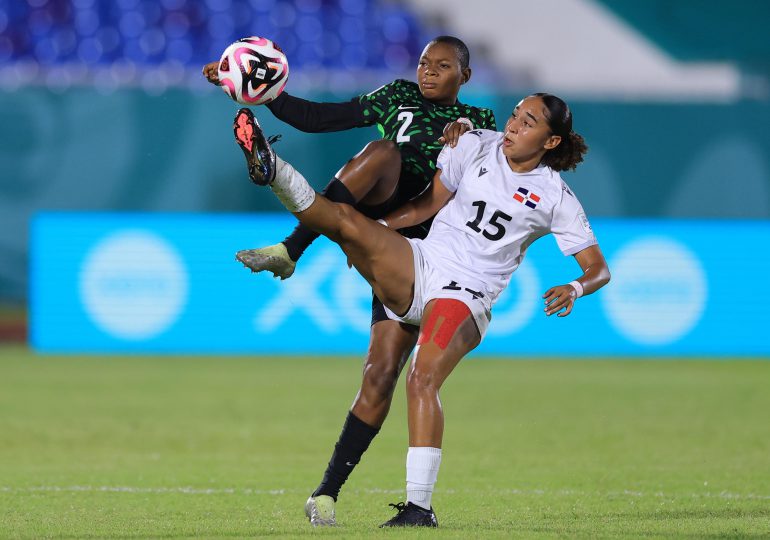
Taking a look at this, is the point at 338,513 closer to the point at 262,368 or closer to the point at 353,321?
the point at 262,368

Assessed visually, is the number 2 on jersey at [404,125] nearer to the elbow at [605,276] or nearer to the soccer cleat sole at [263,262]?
the soccer cleat sole at [263,262]

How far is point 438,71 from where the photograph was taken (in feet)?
20.5

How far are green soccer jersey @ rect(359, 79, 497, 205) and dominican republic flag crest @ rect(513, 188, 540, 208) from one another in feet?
2.00

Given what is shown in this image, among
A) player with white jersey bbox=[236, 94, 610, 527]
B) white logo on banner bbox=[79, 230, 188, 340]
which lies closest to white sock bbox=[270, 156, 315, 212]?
player with white jersey bbox=[236, 94, 610, 527]

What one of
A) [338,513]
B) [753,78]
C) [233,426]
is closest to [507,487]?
[338,513]

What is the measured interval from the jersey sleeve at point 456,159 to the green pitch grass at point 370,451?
1.53 metres

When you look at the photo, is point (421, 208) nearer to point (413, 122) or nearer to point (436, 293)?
point (413, 122)

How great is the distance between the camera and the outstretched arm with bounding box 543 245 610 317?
207 inches

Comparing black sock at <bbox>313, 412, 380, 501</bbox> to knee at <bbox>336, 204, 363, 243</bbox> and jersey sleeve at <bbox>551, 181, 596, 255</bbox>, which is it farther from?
jersey sleeve at <bbox>551, 181, 596, 255</bbox>

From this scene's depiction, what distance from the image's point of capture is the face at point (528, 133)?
18.9 feet

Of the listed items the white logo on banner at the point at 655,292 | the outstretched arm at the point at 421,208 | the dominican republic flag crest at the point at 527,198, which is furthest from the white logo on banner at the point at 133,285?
the dominican republic flag crest at the point at 527,198

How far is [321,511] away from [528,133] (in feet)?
6.17

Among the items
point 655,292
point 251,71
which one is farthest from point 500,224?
point 655,292

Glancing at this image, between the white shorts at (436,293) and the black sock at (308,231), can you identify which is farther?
the black sock at (308,231)
